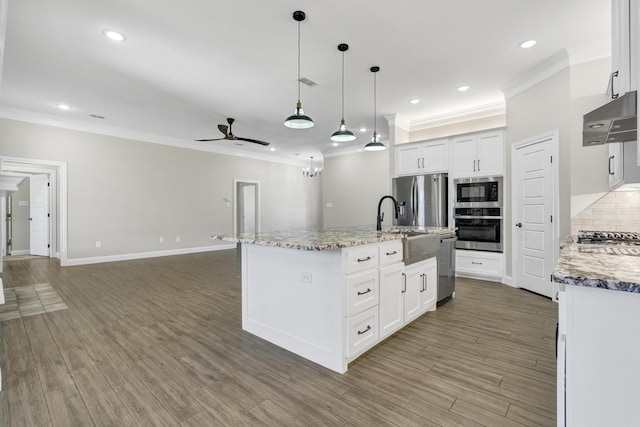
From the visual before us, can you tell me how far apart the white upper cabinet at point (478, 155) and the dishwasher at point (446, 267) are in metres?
1.60

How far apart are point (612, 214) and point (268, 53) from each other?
400cm

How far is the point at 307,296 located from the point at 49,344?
219 cm

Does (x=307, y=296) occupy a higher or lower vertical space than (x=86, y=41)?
lower

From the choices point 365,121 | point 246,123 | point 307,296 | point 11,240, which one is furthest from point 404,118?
point 11,240

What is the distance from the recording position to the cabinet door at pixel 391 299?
2393 mm

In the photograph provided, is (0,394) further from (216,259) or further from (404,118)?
(404,118)

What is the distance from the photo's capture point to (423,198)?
5125 millimetres

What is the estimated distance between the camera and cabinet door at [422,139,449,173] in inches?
194

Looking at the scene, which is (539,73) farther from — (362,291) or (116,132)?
(116,132)

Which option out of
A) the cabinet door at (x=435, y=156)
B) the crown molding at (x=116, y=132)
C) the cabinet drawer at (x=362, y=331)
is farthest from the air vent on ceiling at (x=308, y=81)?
the crown molding at (x=116, y=132)

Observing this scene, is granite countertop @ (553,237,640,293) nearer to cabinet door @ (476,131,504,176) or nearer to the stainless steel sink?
the stainless steel sink

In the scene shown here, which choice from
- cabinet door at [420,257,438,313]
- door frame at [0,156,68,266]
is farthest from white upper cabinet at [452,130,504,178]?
door frame at [0,156,68,266]

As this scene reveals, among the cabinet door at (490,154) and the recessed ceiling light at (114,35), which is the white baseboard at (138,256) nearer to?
the recessed ceiling light at (114,35)

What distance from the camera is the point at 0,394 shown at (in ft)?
5.81
